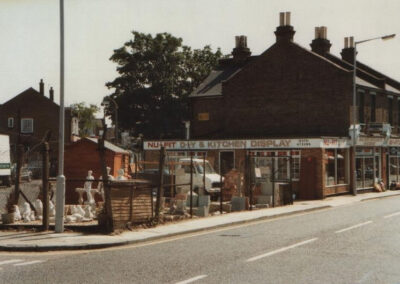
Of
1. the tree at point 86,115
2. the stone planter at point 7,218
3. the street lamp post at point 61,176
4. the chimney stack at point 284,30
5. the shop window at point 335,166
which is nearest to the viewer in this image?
the street lamp post at point 61,176

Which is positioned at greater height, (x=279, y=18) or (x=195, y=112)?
(x=279, y=18)

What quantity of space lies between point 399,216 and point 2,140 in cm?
2846

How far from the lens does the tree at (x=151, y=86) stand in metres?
60.0

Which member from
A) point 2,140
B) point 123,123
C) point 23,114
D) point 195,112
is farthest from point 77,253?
point 23,114

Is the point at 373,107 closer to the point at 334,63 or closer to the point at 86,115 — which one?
the point at 334,63

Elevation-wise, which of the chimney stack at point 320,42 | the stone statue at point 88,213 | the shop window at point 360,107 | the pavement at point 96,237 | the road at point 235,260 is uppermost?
the chimney stack at point 320,42

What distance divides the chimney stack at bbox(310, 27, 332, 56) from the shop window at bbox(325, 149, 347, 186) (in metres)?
13.0

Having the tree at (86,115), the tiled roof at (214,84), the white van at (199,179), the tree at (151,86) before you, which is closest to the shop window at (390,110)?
the tiled roof at (214,84)

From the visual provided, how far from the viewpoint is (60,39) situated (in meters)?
15.3

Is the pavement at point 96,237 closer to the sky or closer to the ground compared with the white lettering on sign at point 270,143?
closer to the ground

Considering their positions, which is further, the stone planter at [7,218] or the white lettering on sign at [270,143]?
the white lettering on sign at [270,143]

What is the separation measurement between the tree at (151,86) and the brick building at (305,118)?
1255cm

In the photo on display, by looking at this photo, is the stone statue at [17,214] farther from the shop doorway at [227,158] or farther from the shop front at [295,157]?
the shop doorway at [227,158]

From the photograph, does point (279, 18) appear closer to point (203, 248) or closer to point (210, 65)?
point (210, 65)
